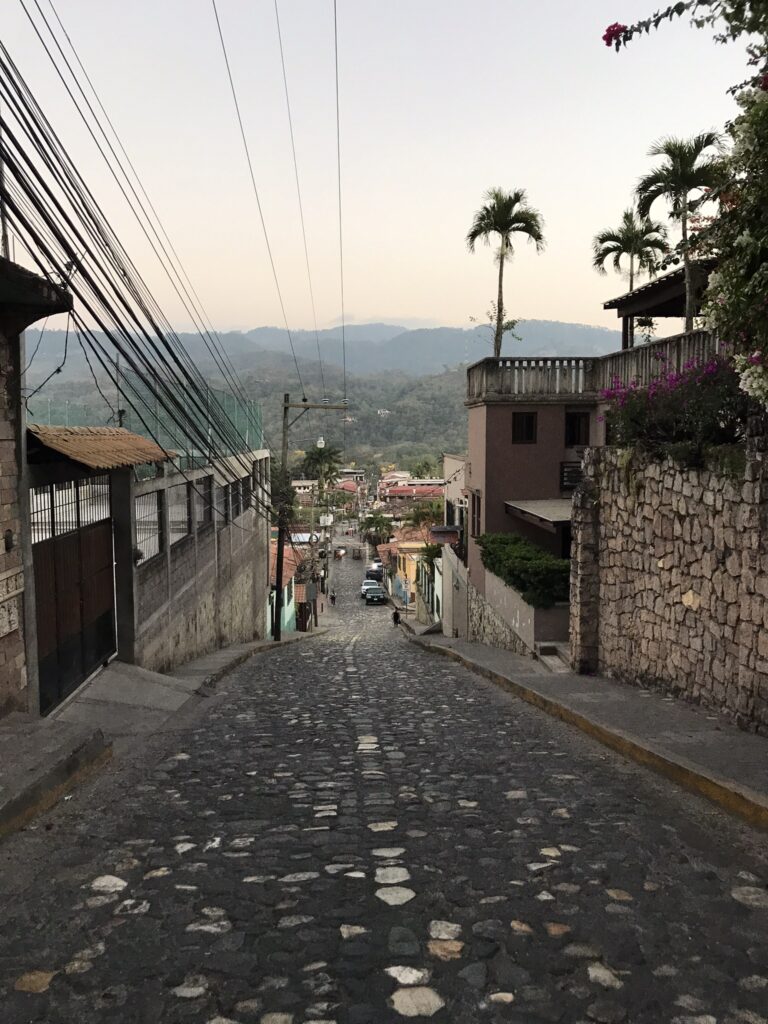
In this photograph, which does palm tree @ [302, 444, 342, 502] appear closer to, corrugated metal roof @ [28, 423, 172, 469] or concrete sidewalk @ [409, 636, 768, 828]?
corrugated metal roof @ [28, 423, 172, 469]

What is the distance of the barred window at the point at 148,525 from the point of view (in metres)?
13.4

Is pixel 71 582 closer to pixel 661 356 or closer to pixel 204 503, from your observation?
pixel 661 356

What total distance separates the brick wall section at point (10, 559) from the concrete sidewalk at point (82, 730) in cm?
44

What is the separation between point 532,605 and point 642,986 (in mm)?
12080

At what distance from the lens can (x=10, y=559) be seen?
26.5ft

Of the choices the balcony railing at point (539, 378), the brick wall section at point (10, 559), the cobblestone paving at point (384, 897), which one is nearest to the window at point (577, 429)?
the balcony railing at point (539, 378)

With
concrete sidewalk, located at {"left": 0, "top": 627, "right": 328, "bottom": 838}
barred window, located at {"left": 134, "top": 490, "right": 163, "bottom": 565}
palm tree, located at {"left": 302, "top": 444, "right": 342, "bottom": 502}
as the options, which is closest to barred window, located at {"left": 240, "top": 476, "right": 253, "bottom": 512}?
barred window, located at {"left": 134, "top": 490, "right": 163, "bottom": 565}

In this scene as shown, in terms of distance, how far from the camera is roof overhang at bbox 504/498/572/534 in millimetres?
16719

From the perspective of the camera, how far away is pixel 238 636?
2573 cm

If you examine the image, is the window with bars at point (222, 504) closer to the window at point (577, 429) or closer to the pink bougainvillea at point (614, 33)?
the window at point (577, 429)

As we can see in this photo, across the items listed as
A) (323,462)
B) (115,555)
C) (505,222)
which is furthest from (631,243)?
(323,462)

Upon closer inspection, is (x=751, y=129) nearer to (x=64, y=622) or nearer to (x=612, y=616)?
(x=612, y=616)

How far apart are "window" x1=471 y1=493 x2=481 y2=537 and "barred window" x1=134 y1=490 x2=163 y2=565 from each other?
31.2 feet

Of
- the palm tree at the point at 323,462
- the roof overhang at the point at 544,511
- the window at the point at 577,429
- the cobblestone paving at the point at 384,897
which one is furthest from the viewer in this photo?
the palm tree at the point at 323,462
